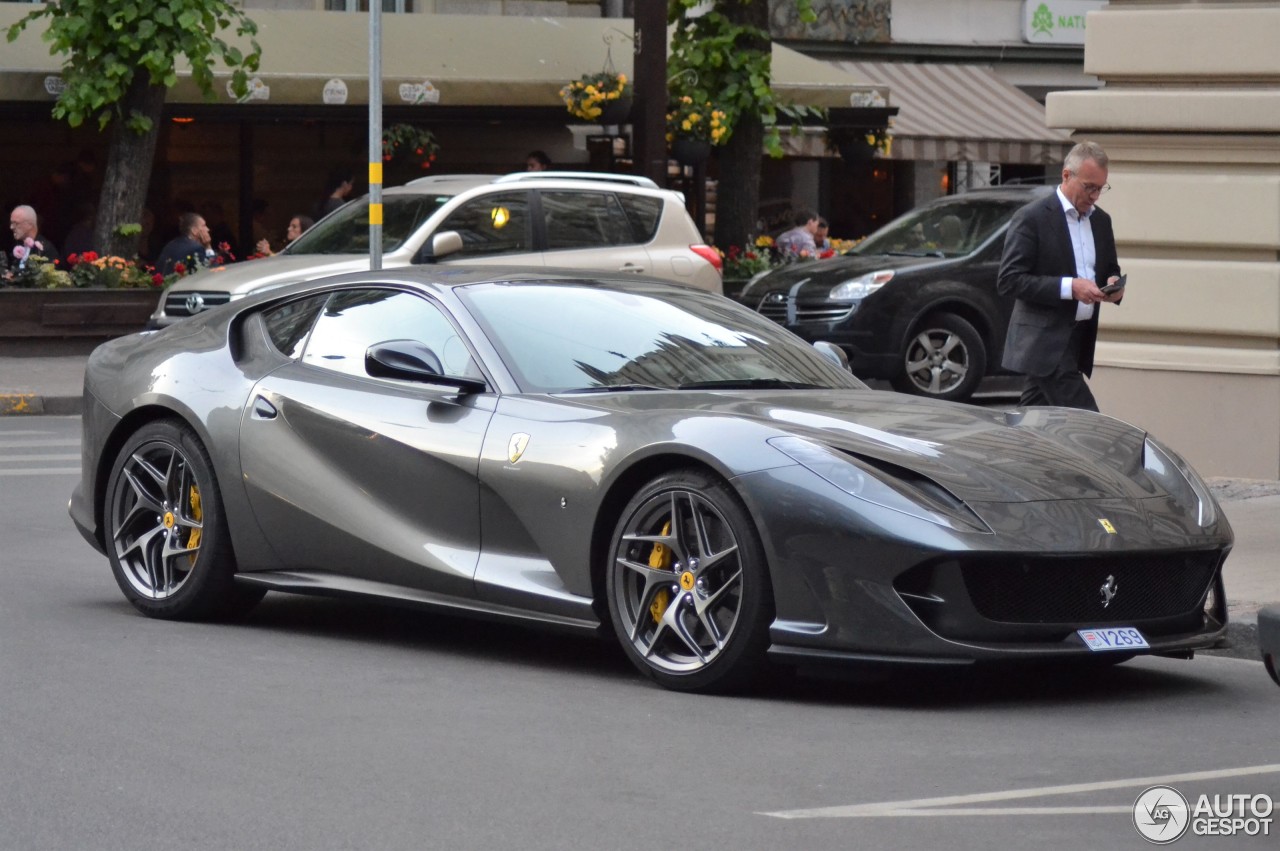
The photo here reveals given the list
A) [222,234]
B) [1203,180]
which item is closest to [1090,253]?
[1203,180]

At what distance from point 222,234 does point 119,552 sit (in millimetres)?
17832

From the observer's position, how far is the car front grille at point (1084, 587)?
6316 millimetres

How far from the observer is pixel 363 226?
57.7ft

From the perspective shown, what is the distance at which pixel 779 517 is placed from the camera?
6.36 m

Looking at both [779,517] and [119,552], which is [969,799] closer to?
[779,517]

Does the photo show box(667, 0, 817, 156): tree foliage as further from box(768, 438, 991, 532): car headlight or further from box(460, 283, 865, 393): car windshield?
box(768, 438, 991, 532): car headlight

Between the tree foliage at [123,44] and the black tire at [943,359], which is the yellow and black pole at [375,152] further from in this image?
the black tire at [943,359]

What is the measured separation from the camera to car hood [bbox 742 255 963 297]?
1830 centimetres

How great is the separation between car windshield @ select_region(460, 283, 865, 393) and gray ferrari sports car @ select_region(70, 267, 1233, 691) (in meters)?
0.01

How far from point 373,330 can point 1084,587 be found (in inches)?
109

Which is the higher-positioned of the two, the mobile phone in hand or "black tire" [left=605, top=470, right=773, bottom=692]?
the mobile phone in hand

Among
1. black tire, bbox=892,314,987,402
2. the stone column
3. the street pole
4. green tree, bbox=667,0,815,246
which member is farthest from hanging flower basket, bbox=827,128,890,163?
the stone column

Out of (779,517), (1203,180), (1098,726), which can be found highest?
(1203,180)

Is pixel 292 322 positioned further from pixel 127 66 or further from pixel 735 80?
pixel 735 80
